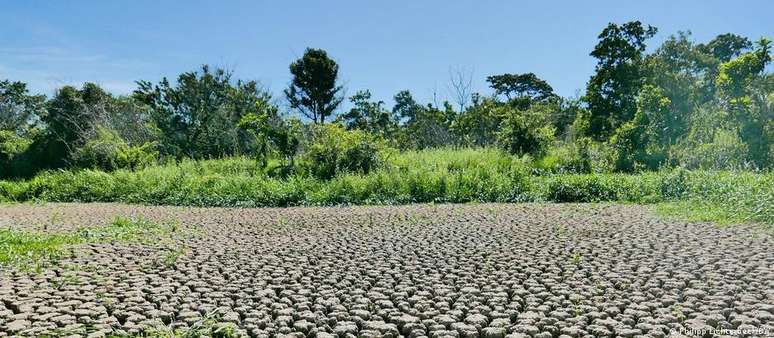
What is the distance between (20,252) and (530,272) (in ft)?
16.5

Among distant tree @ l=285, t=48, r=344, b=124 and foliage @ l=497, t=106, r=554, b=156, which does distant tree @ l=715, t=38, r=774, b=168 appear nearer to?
foliage @ l=497, t=106, r=554, b=156

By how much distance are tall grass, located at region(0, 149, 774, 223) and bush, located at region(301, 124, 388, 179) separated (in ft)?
1.81

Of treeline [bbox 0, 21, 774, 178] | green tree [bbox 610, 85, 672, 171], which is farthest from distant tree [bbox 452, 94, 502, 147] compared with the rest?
green tree [bbox 610, 85, 672, 171]

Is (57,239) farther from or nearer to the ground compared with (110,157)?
nearer to the ground

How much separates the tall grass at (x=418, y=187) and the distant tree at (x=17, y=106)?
19.1m

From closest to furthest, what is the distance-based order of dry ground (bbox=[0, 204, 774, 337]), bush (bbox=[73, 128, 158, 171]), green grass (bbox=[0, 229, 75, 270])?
1. dry ground (bbox=[0, 204, 774, 337])
2. green grass (bbox=[0, 229, 75, 270])
3. bush (bbox=[73, 128, 158, 171])

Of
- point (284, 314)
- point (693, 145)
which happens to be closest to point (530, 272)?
point (284, 314)

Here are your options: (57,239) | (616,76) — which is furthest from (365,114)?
(57,239)

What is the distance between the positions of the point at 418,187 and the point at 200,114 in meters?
14.9

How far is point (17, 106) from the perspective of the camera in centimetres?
3191

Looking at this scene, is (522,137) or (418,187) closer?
(418,187)

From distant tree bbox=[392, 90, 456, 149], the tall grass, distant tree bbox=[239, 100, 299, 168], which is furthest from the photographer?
distant tree bbox=[392, 90, 456, 149]

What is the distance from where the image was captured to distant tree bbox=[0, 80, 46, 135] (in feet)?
103

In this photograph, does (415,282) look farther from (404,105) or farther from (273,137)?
(404,105)
